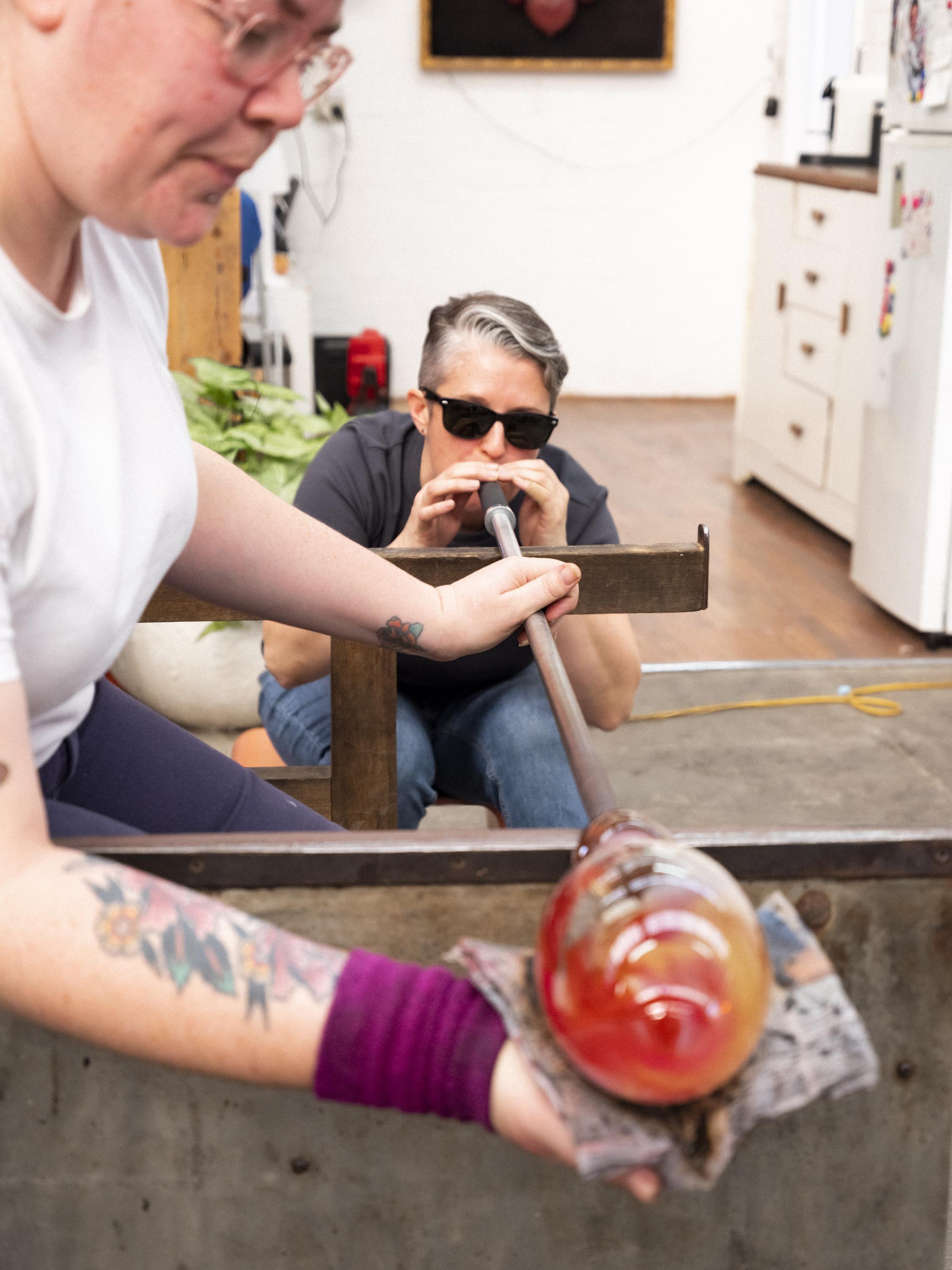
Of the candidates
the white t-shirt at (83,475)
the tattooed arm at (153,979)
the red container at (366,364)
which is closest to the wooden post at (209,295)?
the white t-shirt at (83,475)

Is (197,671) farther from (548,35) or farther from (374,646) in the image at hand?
(548,35)

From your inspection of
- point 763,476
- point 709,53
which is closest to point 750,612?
point 763,476

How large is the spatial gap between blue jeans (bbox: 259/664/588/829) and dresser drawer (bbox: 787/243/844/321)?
8.48ft

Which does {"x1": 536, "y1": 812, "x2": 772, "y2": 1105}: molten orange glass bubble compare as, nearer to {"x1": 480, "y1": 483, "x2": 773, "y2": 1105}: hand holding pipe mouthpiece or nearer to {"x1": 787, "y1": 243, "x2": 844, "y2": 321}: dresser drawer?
{"x1": 480, "y1": 483, "x2": 773, "y2": 1105}: hand holding pipe mouthpiece

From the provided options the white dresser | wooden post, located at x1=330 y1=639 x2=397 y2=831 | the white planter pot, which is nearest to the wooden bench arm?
wooden post, located at x1=330 y1=639 x2=397 y2=831

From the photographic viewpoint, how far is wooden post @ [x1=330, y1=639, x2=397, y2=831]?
1435 mm

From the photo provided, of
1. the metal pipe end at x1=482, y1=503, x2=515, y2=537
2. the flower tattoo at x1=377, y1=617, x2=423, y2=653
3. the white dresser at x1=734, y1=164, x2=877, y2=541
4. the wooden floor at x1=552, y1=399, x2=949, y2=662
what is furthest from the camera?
the white dresser at x1=734, y1=164, x2=877, y2=541

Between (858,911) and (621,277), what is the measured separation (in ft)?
18.7

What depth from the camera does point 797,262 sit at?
13.8 ft

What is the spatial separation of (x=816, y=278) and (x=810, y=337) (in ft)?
0.57

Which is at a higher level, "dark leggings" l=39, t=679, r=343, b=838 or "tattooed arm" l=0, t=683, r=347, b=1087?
"tattooed arm" l=0, t=683, r=347, b=1087

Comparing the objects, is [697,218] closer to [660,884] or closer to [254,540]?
[254,540]

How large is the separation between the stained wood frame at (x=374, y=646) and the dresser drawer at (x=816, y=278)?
2.73 m

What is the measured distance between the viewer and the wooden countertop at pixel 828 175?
12.0 ft
